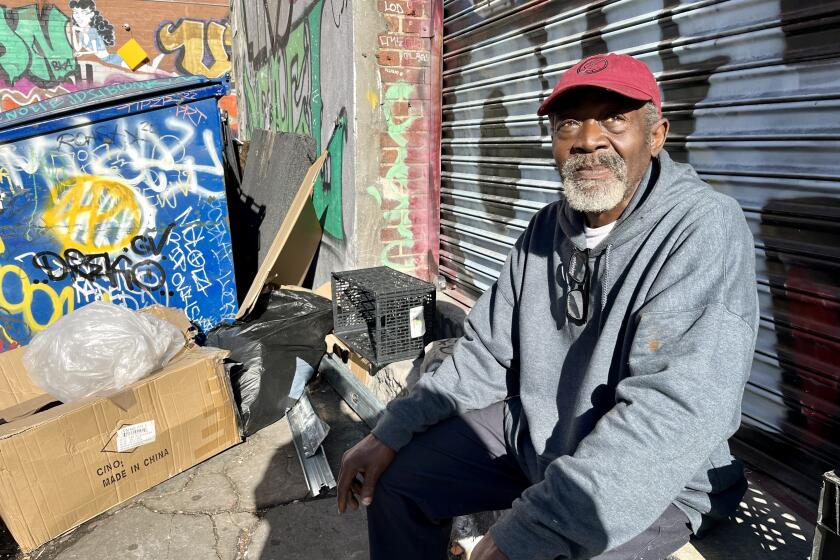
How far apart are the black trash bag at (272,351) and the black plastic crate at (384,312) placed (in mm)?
164

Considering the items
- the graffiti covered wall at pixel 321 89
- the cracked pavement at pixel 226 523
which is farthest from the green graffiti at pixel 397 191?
the cracked pavement at pixel 226 523

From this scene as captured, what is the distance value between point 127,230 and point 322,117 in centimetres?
203

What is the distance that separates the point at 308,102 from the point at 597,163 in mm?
4543

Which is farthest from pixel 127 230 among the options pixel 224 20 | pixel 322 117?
pixel 224 20

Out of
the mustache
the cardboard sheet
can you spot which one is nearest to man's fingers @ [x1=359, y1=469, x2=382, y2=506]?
the mustache

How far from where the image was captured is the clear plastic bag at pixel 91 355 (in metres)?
2.59

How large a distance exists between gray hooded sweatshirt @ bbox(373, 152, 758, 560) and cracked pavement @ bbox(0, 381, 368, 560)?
1062mm

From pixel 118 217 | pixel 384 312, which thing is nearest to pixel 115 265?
pixel 118 217

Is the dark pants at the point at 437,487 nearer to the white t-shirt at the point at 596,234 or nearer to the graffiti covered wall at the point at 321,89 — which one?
the white t-shirt at the point at 596,234

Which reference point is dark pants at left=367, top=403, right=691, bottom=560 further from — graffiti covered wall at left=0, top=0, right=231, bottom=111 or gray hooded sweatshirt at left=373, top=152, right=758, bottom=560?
graffiti covered wall at left=0, top=0, right=231, bottom=111

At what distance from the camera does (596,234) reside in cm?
161

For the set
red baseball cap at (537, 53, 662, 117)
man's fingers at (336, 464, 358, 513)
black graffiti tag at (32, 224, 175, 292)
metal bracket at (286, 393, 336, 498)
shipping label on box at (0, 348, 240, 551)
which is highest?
red baseball cap at (537, 53, 662, 117)

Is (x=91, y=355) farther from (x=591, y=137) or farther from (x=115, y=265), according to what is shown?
(x=591, y=137)

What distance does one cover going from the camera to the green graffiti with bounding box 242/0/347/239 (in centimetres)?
447
